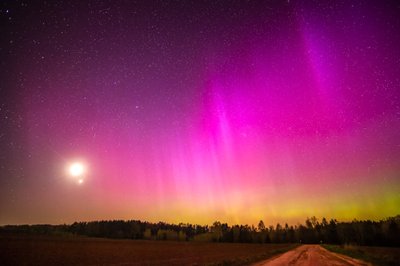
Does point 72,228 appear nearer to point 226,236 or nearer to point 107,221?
point 107,221

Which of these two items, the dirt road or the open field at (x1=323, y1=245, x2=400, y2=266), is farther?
the open field at (x1=323, y1=245, x2=400, y2=266)

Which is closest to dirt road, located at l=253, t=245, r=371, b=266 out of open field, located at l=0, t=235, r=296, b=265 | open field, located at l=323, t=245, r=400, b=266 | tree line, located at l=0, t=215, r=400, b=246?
open field, located at l=323, t=245, r=400, b=266

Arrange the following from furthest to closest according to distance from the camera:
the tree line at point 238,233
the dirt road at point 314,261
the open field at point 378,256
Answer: the tree line at point 238,233
the open field at point 378,256
the dirt road at point 314,261

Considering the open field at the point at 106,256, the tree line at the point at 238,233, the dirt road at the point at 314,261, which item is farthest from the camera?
the tree line at the point at 238,233

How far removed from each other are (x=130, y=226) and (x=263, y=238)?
75.8 meters

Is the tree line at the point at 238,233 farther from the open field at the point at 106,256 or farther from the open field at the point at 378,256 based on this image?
the open field at the point at 106,256

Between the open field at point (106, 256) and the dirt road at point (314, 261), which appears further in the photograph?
the open field at point (106, 256)

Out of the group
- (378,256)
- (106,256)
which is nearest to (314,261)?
(378,256)

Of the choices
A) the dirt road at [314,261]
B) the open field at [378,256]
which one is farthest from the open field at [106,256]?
the open field at [378,256]

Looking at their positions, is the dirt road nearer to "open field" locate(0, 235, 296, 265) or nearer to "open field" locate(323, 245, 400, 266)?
"open field" locate(323, 245, 400, 266)

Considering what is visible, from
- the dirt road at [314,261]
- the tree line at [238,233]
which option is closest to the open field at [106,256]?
the dirt road at [314,261]

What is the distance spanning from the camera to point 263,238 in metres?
145

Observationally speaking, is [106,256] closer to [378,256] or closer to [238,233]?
[378,256]

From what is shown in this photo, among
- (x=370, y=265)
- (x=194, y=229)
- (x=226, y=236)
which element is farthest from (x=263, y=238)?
(x=370, y=265)
